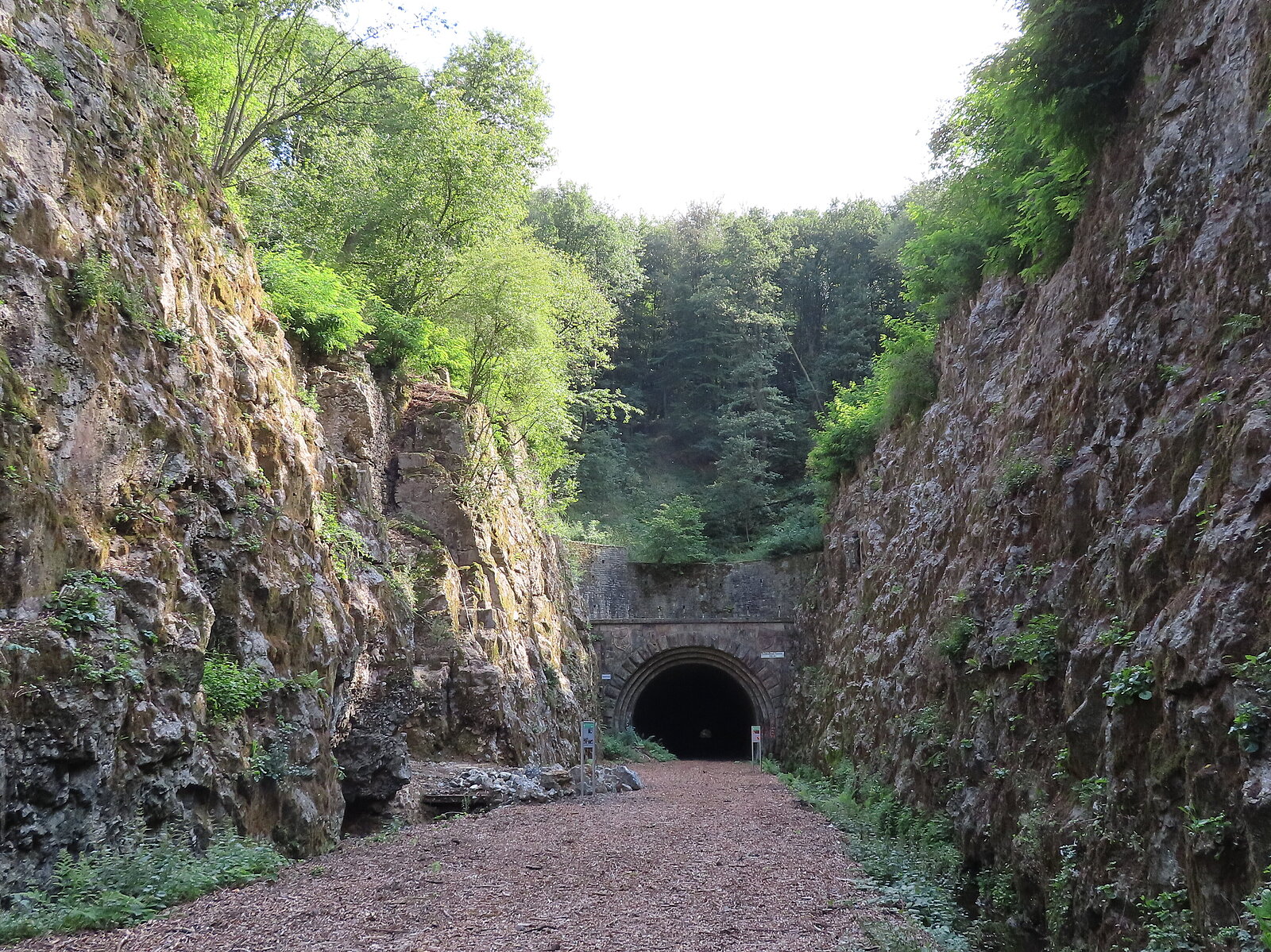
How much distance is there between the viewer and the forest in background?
907cm

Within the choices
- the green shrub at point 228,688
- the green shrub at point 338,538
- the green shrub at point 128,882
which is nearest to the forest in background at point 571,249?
the green shrub at point 338,538

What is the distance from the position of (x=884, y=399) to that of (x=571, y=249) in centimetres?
2432

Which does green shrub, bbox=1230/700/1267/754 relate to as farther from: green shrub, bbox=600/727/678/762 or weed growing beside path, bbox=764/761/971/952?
green shrub, bbox=600/727/678/762

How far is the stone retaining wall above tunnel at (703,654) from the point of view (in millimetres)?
23875

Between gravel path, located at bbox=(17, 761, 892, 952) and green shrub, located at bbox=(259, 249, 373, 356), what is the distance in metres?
7.36

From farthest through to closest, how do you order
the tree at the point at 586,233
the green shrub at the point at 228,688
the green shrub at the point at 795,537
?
the tree at the point at 586,233
the green shrub at the point at 795,537
the green shrub at the point at 228,688

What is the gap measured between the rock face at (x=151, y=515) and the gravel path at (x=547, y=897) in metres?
0.92

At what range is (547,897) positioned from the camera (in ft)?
22.1

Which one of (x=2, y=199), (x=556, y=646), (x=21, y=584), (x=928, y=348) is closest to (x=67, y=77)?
(x=2, y=199)

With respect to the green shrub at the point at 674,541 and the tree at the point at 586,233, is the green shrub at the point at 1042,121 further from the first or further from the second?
the tree at the point at 586,233

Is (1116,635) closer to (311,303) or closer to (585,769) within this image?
(585,769)

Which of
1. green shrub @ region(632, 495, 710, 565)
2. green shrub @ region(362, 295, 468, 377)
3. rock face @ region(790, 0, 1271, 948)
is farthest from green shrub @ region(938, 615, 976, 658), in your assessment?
green shrub @ region(632, 495, 710, 565)

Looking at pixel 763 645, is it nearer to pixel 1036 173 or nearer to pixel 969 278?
pixel 969 278

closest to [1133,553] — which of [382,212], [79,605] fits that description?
[79,605]
